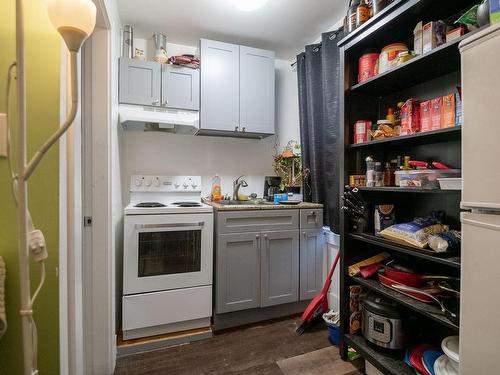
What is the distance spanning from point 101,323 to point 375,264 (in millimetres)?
1654

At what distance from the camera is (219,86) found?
2.21 meters

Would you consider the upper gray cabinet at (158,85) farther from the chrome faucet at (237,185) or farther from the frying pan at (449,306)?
the frying pan at (449,306)

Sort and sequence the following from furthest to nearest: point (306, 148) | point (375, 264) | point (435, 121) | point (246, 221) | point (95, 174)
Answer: point (306, 148) → point (246, 221) → point (375, 264) → point (95, 174) → point (435, 121)

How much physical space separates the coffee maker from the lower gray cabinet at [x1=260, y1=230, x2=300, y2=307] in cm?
57

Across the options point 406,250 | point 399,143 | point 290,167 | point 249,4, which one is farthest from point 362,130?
point 249,4

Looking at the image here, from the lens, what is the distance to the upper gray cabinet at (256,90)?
2277 millimetres

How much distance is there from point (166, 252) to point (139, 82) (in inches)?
54.0

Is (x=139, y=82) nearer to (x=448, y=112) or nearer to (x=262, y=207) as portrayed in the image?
(x=262, y=207)

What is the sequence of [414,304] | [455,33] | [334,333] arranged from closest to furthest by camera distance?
1. [455,33]
2. [414,304]
3. [334,333]

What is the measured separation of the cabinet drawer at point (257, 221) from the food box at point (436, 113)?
44.0 inches

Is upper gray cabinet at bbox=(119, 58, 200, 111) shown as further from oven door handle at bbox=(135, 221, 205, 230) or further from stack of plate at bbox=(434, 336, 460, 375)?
stack of plate at bbox=(434, 336, 460, 375)

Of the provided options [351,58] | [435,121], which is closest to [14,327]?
[435,121]

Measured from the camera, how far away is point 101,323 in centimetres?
145

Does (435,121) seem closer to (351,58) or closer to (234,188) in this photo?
(351,58)
